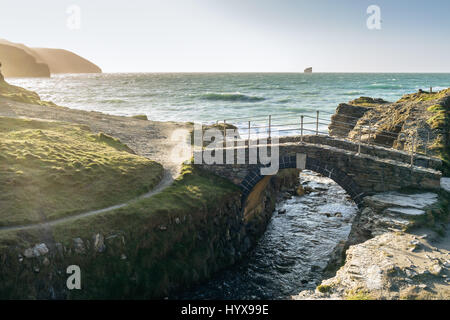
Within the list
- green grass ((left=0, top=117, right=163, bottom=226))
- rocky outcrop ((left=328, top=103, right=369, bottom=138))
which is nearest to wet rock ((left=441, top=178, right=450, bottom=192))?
green grass ((left=0, top=117, right=163, bottom=226))

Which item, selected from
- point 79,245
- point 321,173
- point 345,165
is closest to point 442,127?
point 345,165

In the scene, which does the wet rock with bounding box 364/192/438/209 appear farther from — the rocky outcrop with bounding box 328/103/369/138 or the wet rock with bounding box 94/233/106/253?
the rocky outcrop with bounding box 328/103/369/138

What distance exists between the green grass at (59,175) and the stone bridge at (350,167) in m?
3.99

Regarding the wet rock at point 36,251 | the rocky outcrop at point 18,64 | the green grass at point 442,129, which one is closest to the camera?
the wet rock at point 36,251

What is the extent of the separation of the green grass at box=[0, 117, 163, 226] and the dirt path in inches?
62.9

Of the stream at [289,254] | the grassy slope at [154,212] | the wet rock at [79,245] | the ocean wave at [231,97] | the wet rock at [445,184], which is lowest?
the stream at [289,254]

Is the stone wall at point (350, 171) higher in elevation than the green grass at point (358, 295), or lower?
higher

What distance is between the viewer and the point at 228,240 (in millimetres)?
15922

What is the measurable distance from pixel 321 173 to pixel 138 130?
55.0ft

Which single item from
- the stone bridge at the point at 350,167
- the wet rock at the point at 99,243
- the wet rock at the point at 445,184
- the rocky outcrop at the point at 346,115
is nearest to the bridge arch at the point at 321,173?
the stone bridge at the point at 350,167

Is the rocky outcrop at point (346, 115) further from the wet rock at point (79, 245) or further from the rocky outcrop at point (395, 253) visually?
the wet rock at point (79, 245)

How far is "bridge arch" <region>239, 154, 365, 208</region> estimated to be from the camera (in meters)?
15.8

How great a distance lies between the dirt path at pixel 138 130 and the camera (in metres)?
19.9
